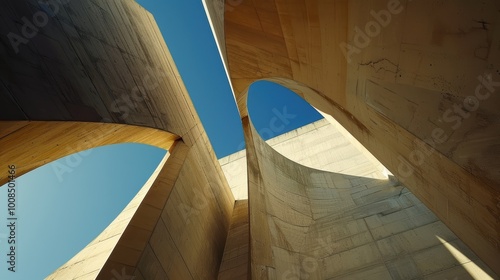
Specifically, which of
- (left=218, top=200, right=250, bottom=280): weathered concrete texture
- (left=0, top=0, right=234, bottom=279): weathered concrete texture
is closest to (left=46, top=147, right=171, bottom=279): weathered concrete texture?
(left=0, top=0, right=234, bottom=279): weathered concrete texture

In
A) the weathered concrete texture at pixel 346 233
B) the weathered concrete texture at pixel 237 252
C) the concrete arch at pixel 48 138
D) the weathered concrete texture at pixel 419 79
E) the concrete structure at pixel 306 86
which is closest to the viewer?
the weathered concrete texture at pixel 419 79

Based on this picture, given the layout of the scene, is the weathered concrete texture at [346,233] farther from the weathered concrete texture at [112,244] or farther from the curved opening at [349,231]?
the weathered concrete texture at [112,244]

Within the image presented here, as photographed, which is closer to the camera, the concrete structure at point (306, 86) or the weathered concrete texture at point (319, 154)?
the concrete structure at point (306, 86)

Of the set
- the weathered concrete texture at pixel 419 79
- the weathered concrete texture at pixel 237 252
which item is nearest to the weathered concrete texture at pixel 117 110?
the weathered concrete texture at pixel 237 252

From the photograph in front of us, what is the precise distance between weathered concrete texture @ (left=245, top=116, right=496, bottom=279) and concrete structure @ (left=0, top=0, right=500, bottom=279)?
56mm

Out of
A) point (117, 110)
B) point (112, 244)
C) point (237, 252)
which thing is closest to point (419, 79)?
point (117, 110)

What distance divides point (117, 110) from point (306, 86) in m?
4.65

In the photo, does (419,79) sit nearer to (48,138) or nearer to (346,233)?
(48,138)

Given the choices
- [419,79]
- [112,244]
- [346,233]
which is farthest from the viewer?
[346,233]

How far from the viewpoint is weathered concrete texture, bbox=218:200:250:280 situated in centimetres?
801

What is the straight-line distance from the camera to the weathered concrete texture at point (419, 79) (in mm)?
2545

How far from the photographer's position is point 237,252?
9391 millimetres

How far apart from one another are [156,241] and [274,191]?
7.71m

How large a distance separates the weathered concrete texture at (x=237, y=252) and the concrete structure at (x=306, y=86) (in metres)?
0.08
